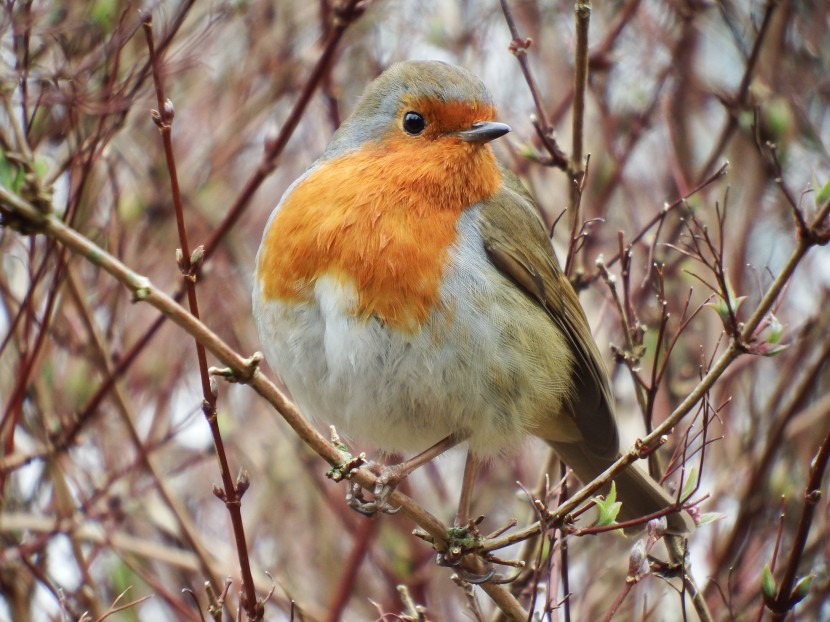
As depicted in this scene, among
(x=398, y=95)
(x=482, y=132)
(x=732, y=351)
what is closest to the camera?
(x=732, y=351)

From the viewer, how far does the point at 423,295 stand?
3113mm

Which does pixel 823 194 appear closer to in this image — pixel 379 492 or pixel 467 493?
pixel 379 492

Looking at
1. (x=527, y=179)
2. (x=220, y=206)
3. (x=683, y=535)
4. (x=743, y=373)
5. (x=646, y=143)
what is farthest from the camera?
(x=646, y=143)

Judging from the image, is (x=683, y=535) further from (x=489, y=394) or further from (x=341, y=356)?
(x=341, y=356)

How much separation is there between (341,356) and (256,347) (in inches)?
78.0

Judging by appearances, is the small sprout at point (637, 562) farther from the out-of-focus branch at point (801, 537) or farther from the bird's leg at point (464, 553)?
the bird's leg at point (464, 553)

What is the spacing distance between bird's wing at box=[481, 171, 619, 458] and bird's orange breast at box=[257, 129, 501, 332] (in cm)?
14

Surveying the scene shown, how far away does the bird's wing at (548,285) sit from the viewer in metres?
3.48

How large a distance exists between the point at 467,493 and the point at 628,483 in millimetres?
601

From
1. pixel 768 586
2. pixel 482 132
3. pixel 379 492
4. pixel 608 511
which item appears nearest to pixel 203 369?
pixel 379 492

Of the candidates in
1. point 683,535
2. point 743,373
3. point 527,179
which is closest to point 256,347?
point 527,179

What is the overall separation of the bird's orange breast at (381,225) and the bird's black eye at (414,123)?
0.12 feet

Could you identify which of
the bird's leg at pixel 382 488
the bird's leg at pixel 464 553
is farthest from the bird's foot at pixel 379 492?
the bird's leg at pixel 464 553

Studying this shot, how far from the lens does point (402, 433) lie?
133 inches
